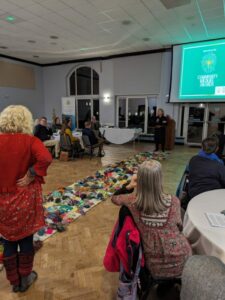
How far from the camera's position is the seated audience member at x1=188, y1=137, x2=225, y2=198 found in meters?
2.06

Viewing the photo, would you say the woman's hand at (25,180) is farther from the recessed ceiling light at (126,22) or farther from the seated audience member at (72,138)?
the recessed ceiling light at (126,22)

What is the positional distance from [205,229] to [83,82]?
1057 cm

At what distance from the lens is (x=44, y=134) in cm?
586

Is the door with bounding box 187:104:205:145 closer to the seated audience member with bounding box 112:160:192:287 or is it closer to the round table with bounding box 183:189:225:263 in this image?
the round table with bounding box 183:189:225:263

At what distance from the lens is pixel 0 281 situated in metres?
1.82

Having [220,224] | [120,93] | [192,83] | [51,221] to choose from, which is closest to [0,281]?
[51,221]

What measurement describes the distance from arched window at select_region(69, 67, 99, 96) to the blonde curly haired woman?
9.39 meters

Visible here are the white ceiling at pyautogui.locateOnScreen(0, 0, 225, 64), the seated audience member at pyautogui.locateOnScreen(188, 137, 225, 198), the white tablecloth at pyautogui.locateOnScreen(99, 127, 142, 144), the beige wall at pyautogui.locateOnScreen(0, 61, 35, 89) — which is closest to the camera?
the seated audience member at pyautogui.locateOnScreen(188, 137, 225, 198)

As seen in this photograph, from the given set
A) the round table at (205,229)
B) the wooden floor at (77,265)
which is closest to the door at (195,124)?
the wooden floor at (77,265)

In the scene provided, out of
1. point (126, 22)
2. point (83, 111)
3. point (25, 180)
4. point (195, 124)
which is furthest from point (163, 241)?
point (83, 111)

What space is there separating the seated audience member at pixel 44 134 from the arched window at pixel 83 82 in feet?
17.1

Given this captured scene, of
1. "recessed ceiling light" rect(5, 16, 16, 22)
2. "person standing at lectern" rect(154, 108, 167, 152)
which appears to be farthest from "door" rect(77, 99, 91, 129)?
"recessed ceiling light" rect(5, 16, 16, 22)

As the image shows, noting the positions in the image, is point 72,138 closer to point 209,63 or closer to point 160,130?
point 160,130

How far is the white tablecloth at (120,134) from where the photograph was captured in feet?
26.0
